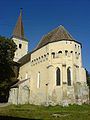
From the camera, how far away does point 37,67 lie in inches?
1695

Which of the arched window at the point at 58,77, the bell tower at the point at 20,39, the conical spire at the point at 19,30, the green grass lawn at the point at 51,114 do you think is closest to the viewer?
the green grass lawn at the point at 51,114

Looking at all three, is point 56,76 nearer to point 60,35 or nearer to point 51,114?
point 60,35

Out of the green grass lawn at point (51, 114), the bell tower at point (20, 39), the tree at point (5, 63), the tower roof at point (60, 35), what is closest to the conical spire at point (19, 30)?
the bell tower at point (20, 39)

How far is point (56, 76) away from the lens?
125 ft

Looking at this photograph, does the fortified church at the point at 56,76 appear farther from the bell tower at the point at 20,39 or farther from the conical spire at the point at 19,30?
the conical spire at the point at 19,30

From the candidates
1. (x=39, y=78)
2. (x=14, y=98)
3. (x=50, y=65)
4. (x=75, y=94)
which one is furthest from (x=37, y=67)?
(x=75, y=94)

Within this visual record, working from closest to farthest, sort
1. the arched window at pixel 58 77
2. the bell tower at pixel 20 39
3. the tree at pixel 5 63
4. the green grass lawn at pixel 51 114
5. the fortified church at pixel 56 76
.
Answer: the green grass lawn at pixel 51 114
the fortified church at pixel 56 76
the arched window at pixel 58 77
the tree at pixel 5 63
the bell tower at pixel 20 39

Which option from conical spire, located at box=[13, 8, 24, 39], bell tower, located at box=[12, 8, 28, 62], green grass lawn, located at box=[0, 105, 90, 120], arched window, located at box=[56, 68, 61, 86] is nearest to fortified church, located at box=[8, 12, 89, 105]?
arched window, located at box=[56, 68, 61, 86]

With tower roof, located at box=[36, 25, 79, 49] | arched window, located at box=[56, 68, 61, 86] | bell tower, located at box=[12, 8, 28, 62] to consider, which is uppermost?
bell tower, located at box=[12, 8, 28, 62]

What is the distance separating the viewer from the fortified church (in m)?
36.6

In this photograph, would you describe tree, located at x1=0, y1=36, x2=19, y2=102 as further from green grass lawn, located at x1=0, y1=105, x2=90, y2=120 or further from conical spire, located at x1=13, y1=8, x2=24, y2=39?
conical spire, located at x1=13, y1=8, x2=24, y2=39

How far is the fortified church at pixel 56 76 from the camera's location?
36647 millimetres

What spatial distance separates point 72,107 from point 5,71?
16.6 m

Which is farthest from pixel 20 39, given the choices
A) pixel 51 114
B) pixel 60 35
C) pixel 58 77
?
pixel 51 114
